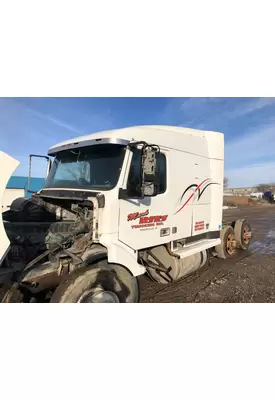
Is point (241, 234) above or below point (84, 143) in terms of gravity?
below

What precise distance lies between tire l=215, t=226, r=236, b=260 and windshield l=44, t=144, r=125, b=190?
13.0 ft

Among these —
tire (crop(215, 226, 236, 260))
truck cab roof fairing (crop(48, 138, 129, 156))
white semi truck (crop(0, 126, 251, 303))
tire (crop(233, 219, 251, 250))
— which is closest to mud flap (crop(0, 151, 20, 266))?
white semi truck (crop(0, 126, 251, 303))

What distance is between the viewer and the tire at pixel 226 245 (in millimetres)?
5828

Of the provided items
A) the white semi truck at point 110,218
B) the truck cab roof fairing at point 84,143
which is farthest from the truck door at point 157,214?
the truck cab roof fairing at point 84,143

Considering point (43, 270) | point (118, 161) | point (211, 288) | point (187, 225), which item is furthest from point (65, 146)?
point (211, 288)

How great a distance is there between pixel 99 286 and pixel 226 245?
14.1 feet

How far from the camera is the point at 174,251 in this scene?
13.1 ft

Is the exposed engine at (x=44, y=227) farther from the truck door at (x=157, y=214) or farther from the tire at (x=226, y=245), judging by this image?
the tire at (x=226, y=245)

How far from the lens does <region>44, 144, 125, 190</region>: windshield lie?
3030 millimetres

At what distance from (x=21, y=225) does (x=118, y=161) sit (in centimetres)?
212

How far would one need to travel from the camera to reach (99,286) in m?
2.68

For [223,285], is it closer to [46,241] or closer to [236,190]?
[46,241]

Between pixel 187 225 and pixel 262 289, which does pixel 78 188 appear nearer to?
pixel 187 225

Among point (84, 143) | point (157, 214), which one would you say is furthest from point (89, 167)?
point (157, 214)
